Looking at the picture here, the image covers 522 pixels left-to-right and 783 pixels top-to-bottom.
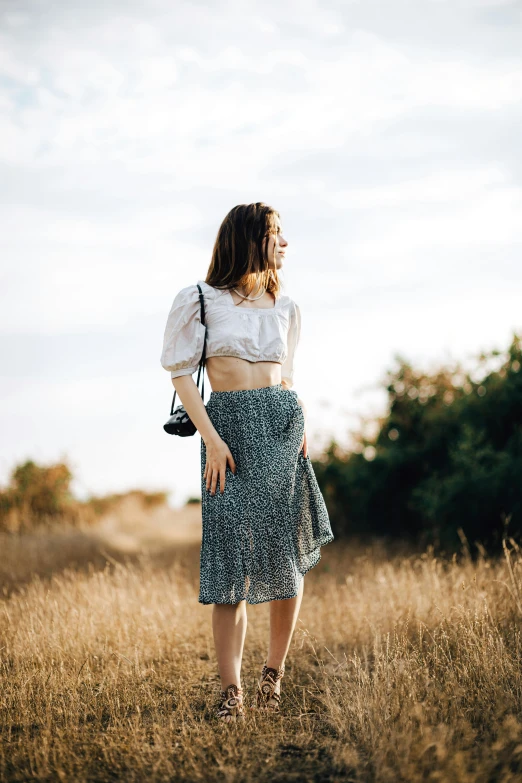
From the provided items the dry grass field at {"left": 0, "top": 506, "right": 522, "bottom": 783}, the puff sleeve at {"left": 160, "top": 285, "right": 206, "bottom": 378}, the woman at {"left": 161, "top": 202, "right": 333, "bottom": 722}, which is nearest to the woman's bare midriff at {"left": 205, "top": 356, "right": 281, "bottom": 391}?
the woman at {"left": 161, "top": 202, "right": 333, "bottom": 722}

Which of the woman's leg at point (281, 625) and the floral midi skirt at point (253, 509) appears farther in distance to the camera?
the woman's leg at point (281, 625)

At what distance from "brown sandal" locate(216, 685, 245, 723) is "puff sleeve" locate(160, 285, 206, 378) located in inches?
54.6

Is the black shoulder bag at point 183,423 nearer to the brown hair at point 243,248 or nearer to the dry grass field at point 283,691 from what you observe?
the brown hair at point 243,248

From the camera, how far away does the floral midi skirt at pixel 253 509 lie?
9.84ft

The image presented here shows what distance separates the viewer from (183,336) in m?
3.05

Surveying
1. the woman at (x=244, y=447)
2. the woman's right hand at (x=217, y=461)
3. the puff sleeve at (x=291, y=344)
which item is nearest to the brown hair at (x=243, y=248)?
the woman at (x=244, y=447)

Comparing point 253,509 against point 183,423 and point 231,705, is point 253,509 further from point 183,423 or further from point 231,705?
point 231,705

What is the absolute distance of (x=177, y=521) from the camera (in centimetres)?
1400

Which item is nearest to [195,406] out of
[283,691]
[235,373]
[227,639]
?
[235,373]

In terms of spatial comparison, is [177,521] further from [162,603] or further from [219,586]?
[219,586]

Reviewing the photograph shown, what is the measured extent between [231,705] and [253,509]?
843 mm

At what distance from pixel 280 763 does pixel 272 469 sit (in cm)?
114

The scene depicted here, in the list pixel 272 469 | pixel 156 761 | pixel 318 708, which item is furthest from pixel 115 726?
pixel 272 469

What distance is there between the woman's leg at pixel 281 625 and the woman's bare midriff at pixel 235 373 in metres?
0.95
